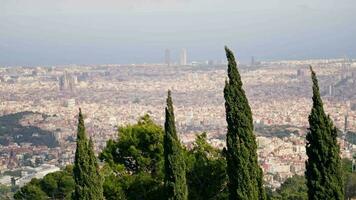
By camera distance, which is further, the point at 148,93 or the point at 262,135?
the point at 148,93

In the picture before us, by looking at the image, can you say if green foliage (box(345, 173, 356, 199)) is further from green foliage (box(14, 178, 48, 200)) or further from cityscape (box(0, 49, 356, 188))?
green foliage (box(14, 178, 48, 200))

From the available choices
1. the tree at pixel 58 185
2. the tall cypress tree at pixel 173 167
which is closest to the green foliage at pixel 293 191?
the tree at pixel 58 185

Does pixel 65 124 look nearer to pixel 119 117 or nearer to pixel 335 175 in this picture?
pixel 119 117

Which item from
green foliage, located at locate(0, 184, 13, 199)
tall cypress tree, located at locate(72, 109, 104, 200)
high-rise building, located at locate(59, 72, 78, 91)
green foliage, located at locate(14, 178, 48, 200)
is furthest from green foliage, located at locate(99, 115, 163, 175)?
high-rise building, located at locate(59, 72, 78, 91)

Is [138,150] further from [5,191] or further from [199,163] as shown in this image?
[5,191]

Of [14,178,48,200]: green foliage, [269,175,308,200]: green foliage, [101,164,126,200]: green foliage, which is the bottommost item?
[269,175,308,200]: green foliage

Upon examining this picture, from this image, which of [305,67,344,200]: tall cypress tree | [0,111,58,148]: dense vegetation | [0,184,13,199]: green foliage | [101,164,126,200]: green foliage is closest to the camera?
[305,67,344,200]: tall cypress tree

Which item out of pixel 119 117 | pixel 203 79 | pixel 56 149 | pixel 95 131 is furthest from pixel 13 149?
pixel 203 79

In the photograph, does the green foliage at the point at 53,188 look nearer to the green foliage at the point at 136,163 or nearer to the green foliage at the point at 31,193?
the green foliage at the point at 31,193
